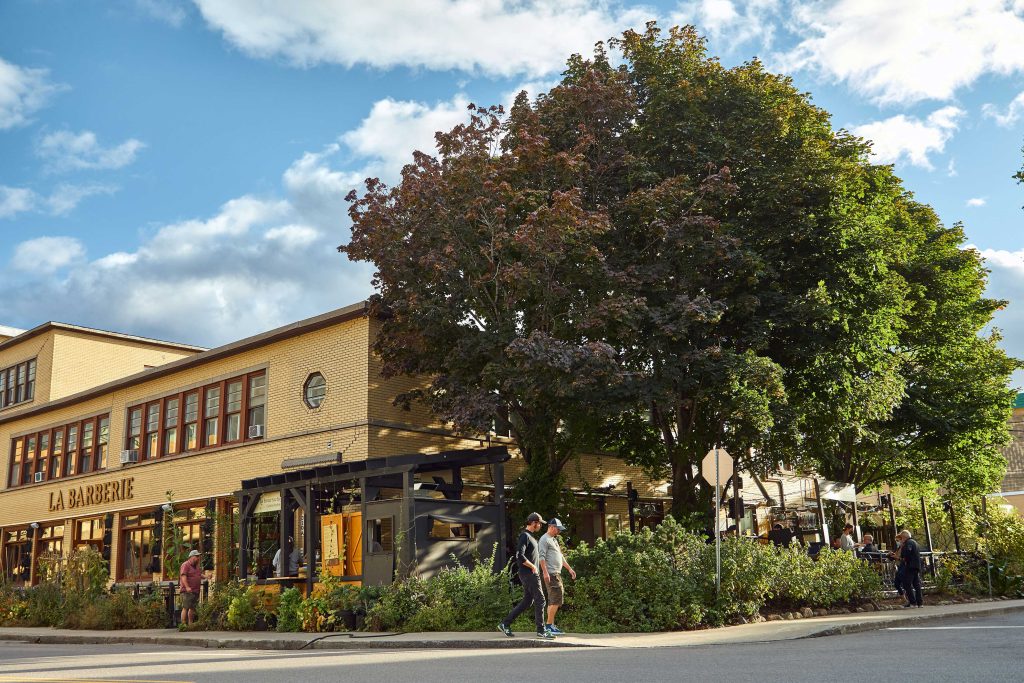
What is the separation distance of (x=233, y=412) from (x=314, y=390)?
12.5ft

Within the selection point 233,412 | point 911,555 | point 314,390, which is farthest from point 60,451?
point 911,555

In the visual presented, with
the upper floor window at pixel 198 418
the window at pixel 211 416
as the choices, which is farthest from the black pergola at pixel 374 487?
the window at pixel 211 416

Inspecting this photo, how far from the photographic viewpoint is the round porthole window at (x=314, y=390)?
935 inches

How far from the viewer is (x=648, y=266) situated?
63.3ft

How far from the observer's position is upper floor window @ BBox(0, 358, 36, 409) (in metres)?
37.9

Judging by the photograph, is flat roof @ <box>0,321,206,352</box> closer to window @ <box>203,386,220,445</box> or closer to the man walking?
window @ <box>203,386,220,445</box>

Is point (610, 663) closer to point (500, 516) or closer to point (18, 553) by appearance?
point (500, 516)

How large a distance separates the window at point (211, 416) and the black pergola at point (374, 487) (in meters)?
5.72

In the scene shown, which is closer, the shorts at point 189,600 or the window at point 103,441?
the shorts at point 189,600

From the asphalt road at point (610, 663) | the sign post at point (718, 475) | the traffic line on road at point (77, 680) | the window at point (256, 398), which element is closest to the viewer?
the asphalt road at point (610, 663)

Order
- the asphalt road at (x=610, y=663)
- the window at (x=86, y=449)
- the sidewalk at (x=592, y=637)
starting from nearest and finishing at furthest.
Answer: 1. the asphalt road at (x=610, y=663)
2. the sidewalk at (x=592, y=637)
3. the window at (x=86, y=449)

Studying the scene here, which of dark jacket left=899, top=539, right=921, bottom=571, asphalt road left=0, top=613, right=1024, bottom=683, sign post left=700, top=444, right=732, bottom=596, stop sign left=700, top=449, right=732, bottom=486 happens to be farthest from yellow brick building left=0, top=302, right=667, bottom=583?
asphalt road left=0, top=613, right=1024, bottom=683

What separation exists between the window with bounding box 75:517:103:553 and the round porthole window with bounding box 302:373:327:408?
1156 centimetres

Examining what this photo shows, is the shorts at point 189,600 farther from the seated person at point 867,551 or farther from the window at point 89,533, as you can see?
the seated person at point 867,551
